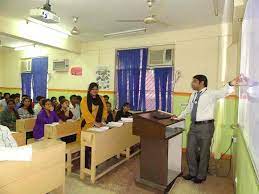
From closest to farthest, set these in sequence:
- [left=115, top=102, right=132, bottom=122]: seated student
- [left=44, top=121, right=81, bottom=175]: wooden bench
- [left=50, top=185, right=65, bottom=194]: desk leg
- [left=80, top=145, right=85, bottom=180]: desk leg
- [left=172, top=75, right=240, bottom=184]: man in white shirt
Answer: [left=50, top=185, right=65, bottom=194]: desk leg < [left=172, top=75, right=240, bottom=184]: man in white shirt < [left=80, top=145, right=85, bottom=180]: desk leg < [left=44, top=121, right=81, bottom=175]: wooden bench < [left=115, top=102, right=132, bottom=122]: seated student

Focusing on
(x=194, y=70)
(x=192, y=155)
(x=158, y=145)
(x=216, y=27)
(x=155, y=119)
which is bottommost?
(x=192, y=155)

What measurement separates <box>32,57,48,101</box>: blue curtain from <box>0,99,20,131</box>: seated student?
8.60ft

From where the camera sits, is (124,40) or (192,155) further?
(124,40)

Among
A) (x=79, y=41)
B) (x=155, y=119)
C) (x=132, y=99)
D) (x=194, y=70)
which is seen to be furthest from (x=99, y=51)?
(x=155, y=119)

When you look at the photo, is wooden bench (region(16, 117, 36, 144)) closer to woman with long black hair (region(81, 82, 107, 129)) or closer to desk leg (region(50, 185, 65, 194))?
woman with long black hair (region(81, 82, 107, 129))

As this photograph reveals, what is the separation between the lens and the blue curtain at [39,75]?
715cm

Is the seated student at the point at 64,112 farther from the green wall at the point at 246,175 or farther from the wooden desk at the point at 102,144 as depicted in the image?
the green wall at the point at 246,175

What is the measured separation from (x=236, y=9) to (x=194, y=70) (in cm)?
220

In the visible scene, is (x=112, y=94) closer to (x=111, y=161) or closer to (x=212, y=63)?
(x=111, y=161)

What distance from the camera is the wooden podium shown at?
8.84ft

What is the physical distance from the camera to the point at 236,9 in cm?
260

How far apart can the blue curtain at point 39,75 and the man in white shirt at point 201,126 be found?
5360mm

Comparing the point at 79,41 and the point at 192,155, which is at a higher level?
the point at 79,41

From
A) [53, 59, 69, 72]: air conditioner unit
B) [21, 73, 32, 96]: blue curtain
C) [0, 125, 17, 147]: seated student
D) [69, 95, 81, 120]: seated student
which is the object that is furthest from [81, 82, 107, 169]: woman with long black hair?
[21, 73, 32, 96]: blue curtain
